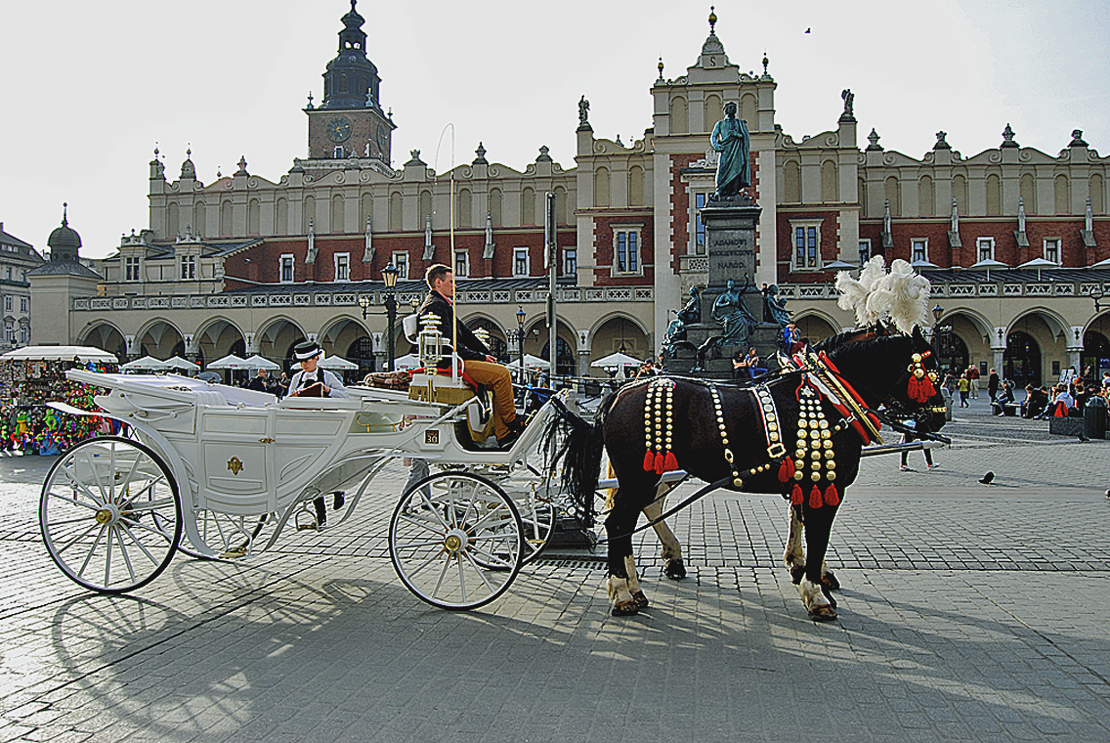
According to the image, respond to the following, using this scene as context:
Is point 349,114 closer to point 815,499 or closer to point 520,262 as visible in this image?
point 520,262

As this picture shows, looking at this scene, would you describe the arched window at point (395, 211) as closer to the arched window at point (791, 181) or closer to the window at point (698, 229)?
the window at point (698, 229)

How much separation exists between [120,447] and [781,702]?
4.76 meters

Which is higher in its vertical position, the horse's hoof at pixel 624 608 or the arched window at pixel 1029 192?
the arched window at pixel 1029 192

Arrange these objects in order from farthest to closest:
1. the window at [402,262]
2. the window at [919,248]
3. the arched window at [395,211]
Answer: the arched window at [395,211]
the window at [402,262]
the window at [919,248]

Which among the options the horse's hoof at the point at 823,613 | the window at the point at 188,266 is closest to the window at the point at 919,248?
the window at the point at 188,266

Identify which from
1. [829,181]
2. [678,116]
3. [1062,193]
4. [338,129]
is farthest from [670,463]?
[338,129]

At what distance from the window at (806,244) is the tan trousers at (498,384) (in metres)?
39.4

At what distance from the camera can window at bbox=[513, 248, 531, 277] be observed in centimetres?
4800

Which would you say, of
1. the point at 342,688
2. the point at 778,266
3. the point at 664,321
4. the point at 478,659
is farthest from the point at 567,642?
the point at 778,266

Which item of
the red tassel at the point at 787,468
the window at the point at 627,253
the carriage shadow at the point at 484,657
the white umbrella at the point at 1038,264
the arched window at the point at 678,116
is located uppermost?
the arched window at the point at 678,116

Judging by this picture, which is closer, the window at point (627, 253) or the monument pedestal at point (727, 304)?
the monument pedestal at point (727, 304)

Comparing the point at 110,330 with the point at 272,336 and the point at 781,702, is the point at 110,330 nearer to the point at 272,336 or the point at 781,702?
the point at 272,336

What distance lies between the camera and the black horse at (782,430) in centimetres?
531

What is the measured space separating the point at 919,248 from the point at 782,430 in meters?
44.0
